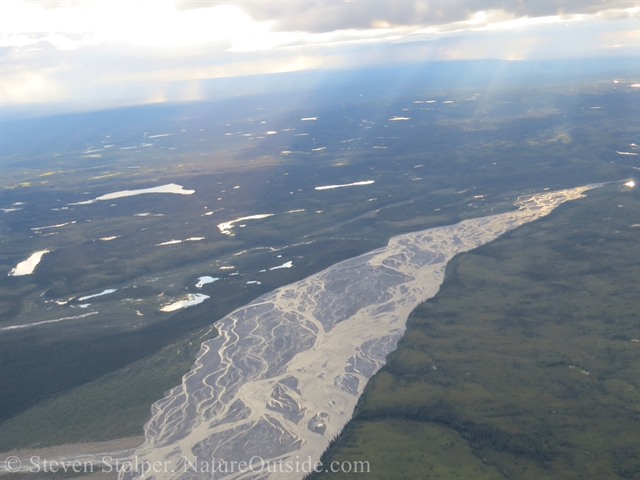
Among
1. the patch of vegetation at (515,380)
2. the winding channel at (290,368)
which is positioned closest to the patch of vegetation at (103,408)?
the winding channel at (290,368)

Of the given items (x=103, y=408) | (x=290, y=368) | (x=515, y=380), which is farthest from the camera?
(x=290, y=368)

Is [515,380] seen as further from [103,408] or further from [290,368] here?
[103,408]

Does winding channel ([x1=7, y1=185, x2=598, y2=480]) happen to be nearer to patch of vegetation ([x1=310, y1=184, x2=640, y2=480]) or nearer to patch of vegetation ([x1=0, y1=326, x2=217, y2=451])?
patch of vegetation ([x1=0, y1=326, x2=217, y2=451])

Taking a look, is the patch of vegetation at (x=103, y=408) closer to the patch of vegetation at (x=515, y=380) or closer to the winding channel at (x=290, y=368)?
the winding channel at (x=290, y=368)

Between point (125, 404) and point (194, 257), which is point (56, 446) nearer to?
point (125, 404)

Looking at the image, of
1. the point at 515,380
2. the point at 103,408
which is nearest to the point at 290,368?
the point at 103,408

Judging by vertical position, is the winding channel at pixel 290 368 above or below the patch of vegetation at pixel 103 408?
below

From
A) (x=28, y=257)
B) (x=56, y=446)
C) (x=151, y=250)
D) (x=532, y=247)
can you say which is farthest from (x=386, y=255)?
(x=28, y=257)

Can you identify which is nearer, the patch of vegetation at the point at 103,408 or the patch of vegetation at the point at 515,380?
the patch of vegetation at the point at 515,380

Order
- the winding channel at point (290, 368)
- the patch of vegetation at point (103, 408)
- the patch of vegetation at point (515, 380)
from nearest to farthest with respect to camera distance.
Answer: the patch of vegetation at point (515, 380) → the winding channel at point (290, 368) → the patch of vegetation at point (103, 408)
